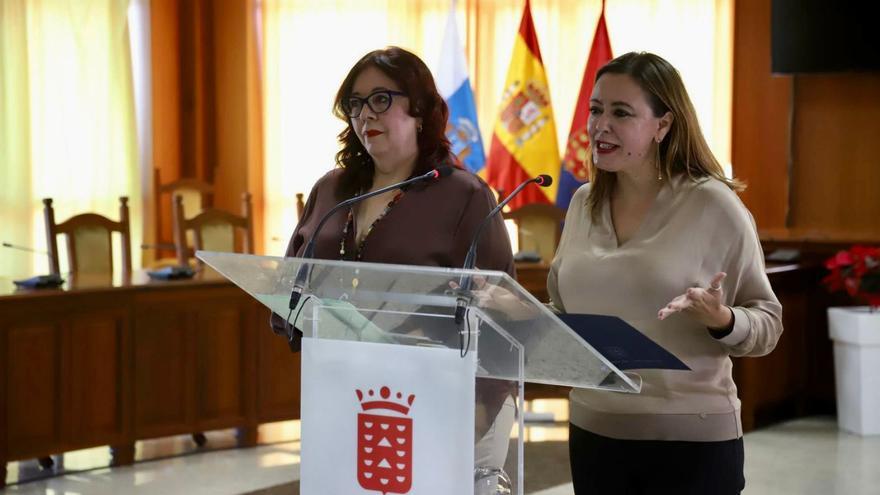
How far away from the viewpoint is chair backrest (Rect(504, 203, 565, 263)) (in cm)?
676

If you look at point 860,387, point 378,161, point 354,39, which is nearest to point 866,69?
point 860,387

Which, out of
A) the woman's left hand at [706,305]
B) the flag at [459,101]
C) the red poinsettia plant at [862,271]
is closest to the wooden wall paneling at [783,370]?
the red poinsettia plant at [862,271]

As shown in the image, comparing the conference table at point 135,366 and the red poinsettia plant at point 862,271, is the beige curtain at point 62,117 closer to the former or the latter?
the conference table at point 135,366

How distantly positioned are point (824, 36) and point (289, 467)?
164 inches

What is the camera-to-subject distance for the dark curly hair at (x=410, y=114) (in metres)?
2.36

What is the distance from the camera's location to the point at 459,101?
756 cm

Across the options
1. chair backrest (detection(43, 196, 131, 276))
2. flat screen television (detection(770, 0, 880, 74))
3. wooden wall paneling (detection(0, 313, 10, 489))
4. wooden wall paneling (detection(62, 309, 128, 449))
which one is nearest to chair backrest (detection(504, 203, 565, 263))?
flat screen television (detection(770, 0, 880, 74))

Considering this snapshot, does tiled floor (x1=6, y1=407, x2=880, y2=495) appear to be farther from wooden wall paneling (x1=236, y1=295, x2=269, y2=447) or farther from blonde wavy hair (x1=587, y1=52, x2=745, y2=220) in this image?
blonde wavy hair (x1=587, y1=52, x2=745, y2=220)

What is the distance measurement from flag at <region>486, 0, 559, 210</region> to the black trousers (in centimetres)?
547

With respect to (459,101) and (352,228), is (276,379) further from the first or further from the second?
(352,228)

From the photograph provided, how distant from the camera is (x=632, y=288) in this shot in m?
2.08

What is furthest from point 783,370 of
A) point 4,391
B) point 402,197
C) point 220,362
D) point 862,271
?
point 402,197

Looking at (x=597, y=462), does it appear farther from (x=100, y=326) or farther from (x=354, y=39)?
(x=354, y=39)

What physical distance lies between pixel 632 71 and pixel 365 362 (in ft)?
2.50
